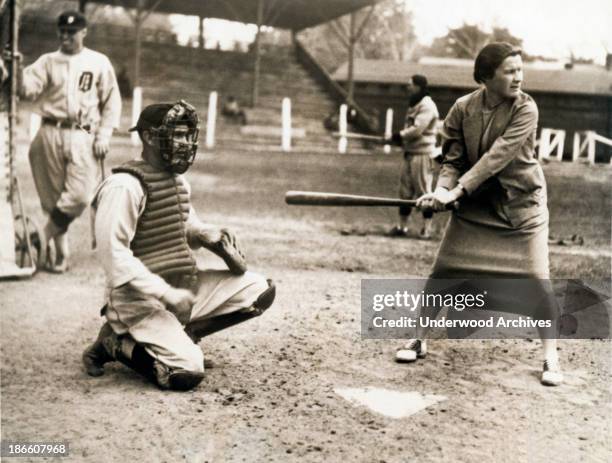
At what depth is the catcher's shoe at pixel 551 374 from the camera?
11.2 ft

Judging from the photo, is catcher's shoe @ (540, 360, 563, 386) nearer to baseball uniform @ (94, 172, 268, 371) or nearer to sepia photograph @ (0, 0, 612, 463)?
sepia photograph @ (0, 0, 612, 463)

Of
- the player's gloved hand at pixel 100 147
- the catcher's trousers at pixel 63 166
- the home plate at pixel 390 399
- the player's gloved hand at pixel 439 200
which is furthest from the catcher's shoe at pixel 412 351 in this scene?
the catcher's trousers at pixel 63 166

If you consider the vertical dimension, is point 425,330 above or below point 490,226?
below

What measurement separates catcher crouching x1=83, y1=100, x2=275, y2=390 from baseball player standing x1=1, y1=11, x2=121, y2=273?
2.20 metres

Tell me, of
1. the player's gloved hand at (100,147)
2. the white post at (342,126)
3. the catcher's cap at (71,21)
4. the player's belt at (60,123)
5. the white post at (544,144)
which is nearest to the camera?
the catcher's cap at (71,21)

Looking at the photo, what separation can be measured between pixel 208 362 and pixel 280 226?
164 inches

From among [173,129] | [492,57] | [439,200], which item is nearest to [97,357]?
[173,129]

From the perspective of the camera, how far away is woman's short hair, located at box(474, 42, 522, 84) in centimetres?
328

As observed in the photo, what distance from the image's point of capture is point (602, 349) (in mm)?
4074

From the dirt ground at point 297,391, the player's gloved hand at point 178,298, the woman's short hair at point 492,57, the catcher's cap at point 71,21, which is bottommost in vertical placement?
the dirt ground at point 297,391

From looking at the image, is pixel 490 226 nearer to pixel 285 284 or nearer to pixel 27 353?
pixel 285 284

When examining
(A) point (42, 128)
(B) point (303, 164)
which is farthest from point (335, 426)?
(B) point (303, 164)

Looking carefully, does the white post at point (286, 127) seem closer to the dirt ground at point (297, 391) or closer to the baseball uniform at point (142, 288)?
the dirt ground at point (297, 391)

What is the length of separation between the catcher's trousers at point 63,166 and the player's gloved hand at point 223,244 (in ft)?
7.87
